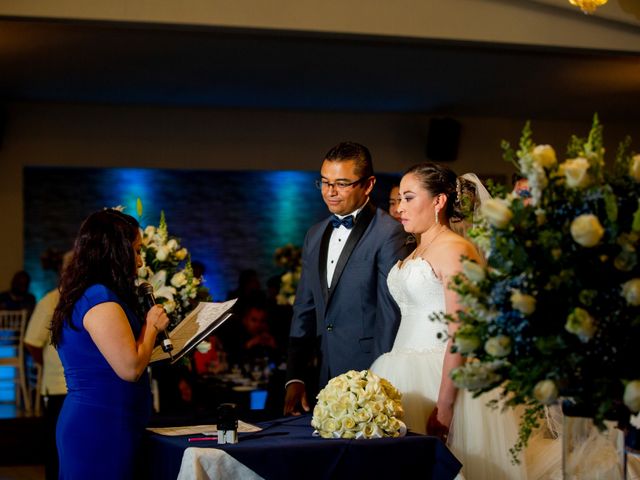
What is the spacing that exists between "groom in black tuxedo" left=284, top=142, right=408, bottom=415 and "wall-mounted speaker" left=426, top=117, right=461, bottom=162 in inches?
344

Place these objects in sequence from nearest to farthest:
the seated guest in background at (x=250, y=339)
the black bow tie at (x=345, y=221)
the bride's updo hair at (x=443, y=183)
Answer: the bride's updo hair at (x=443, y=183)
the black bow tie at (x=345, y=221)
the seated guest in background at (x=250, y=339)

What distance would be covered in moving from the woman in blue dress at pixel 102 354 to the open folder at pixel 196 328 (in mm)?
175

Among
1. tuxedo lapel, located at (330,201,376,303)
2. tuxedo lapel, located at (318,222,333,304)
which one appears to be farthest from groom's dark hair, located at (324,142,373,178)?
tuxedo lapel, located at (318,222,333,304)

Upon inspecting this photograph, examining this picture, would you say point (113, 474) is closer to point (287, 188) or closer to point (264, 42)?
point (264, 42)

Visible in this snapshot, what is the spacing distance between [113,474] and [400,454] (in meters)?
0.93

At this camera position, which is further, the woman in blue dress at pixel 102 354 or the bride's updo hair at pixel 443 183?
the bride's updo hair at pixel 443 183

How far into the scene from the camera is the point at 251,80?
1053 centimetres

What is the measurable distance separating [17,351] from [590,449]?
9.50 meters

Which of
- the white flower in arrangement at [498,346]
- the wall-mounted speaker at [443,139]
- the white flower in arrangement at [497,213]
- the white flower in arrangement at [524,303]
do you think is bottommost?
the white flower in arrangement at [498,346]

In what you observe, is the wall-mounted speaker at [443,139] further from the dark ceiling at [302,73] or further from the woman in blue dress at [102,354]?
the woman in blue dress at [102,354]

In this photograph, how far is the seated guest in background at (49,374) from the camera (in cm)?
485

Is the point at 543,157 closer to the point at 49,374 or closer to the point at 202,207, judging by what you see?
the point at 49,374

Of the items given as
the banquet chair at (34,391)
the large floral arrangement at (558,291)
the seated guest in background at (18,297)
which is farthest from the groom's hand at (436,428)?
the seated guest in background at (18,297)

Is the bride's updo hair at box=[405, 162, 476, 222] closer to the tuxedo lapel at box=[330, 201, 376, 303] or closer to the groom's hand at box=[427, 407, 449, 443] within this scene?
the tuxedo lapel at box=[330, 201, 376, 303]
